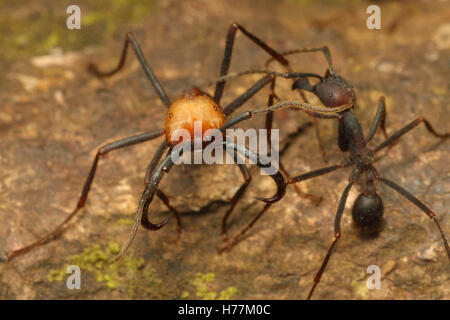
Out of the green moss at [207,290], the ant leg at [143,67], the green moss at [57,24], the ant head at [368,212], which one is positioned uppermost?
the green moss at [57,24]

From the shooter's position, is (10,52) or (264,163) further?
(10,52)

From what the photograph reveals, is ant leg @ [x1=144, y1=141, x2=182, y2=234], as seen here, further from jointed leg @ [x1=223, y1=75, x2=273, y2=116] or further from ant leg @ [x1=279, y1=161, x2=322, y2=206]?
ant leg @ [x1=279, y1=161, x2=322, y2=206]

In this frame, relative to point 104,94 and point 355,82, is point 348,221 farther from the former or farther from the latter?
point 104,94

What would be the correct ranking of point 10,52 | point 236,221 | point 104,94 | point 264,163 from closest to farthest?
1. point 264,163
2. point 236,221
3. point 104,94
4. point 10,52

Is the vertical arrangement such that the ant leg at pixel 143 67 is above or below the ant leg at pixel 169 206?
above

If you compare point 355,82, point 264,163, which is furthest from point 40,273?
point 355,82

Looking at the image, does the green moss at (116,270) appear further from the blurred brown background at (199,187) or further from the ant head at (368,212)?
the ant head at (368,212)

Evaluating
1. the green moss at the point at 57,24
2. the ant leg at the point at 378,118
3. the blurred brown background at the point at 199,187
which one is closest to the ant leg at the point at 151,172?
the blurred brown background at the point at 199,187
